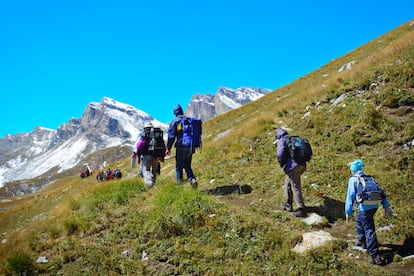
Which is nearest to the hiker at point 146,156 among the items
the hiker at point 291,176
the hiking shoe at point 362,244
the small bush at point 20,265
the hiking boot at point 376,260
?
the hiker at point 291,176

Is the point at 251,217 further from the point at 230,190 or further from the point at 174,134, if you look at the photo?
the point at 174,134

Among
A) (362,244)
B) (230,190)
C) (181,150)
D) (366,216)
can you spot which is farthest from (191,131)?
(362,244)

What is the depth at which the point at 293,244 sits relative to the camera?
7.91m

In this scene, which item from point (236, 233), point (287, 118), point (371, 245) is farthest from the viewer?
point (287, 118)

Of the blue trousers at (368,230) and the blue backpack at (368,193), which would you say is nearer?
the blue trousers at (368,230)

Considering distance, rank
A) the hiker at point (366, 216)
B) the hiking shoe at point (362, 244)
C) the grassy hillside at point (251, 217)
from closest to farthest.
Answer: the hiker at point (366, 216), the grassy hillside at point (251, 217), the hiking shoe at point (362, 244)

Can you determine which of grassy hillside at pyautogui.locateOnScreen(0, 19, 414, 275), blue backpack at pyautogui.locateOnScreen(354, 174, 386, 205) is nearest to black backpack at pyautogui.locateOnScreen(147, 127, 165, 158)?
grassy hillside at pyautogui.locateOnScreen(0, 19, 414, 275)

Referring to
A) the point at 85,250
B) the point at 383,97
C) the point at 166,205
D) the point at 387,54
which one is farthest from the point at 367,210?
the point at 387,54

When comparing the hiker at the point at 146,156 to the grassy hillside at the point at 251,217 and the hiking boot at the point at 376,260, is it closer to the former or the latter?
the grassy hillside at the point at 251,217

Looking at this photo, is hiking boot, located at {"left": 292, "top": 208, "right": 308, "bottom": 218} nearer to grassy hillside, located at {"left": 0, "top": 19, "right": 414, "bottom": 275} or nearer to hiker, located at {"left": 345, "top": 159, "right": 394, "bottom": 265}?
grassy hillside, located at {"left": 0, "top": 19, "right": 414, "bottom": 275}

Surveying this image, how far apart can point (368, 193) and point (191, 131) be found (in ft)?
21.2

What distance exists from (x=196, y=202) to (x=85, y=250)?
10.3 ft

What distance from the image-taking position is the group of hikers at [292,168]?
7.62 metres

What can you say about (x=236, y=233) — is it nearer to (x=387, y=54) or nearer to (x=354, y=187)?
(x=354, y=187)
